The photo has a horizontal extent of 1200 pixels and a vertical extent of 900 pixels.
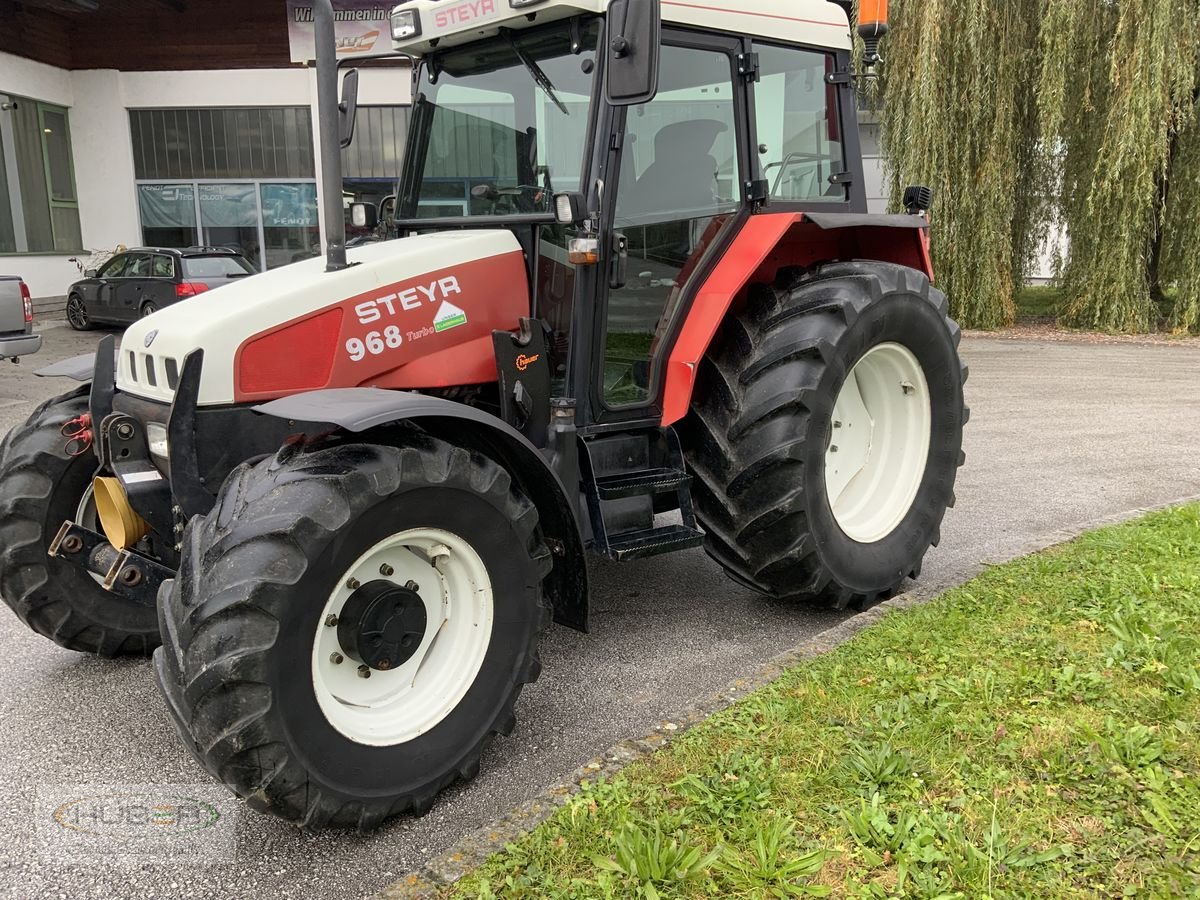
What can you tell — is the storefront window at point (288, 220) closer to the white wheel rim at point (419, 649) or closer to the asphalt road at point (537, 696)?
the asphalt road at point (537, 696)

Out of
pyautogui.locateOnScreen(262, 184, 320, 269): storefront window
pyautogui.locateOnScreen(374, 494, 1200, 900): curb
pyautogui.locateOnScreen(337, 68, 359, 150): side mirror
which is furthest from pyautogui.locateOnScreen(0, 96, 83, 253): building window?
pyautogui.locateOnScreen(374, 494, 1200, 900): curb

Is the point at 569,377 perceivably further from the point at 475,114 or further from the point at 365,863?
the point at 365,863

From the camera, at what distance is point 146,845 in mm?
2666

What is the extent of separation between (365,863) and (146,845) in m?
0.62

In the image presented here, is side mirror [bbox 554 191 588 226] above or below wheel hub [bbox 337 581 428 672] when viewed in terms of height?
above

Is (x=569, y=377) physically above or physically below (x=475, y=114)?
below

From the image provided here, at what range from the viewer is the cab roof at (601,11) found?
3508mm

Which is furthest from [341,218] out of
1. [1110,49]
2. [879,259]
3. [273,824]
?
[1110,49]

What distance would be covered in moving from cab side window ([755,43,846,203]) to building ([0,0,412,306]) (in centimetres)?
1746

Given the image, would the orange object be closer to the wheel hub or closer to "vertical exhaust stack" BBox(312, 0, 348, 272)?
"vertical exhaust stack" BBox(312, 0, 348, 272)

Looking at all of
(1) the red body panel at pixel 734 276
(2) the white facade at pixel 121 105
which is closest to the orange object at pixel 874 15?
(1) the red body panel at pixel 734 276

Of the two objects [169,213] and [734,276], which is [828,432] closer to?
[734,276]

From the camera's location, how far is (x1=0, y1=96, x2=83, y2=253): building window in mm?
18266

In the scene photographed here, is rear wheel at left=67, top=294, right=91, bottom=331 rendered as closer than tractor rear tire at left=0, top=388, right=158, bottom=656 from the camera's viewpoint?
No
